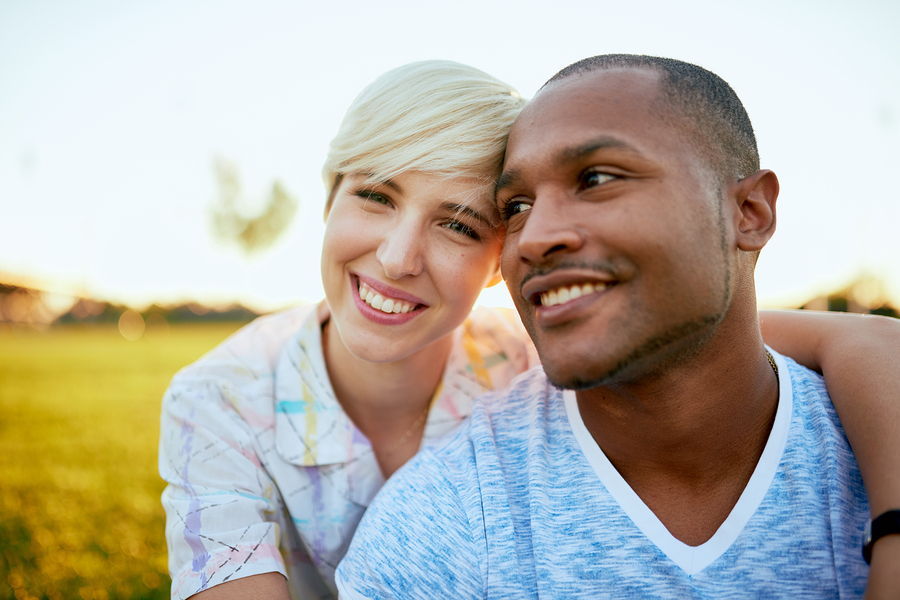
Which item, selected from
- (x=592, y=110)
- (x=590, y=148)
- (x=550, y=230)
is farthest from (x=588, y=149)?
(x=550, y=230)

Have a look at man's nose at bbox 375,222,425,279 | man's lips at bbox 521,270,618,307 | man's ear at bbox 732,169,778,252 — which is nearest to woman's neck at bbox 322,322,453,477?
man's nose at bbox 375,222,425,279

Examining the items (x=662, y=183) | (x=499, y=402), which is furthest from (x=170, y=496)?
(x=662, y=183)

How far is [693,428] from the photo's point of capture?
2.22m

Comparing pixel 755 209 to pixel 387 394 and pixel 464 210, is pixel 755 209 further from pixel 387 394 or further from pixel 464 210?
pixel 387 394

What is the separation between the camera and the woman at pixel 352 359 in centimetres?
254

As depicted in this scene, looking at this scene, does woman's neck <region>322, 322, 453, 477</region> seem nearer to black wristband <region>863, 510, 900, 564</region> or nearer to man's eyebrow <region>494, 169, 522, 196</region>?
man's eyebrow <region>494, 169, 522, 196</region>

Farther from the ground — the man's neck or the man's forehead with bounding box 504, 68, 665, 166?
the man's forehead with bounding box 504, 68, 665, 166

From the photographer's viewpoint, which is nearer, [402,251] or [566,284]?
[566,284]

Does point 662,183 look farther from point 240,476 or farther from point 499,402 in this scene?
point 240,476

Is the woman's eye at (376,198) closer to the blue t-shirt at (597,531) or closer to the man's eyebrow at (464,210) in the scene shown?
the man's eyebrow at (464,210)

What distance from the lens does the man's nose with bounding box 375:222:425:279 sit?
104 inches

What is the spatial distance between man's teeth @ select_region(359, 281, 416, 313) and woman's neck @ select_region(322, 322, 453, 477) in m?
0.41

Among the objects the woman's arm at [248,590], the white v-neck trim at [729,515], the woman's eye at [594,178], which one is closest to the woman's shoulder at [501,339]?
the white v-neck trim at [729,515]

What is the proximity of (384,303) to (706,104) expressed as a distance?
147 cm
